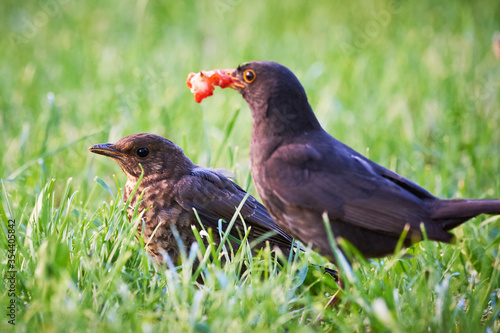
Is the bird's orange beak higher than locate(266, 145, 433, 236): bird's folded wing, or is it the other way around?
the bird's orange beak

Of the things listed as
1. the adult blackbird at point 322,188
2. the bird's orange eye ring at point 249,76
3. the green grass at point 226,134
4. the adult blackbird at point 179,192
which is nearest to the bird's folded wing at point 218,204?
the adult blackbird at point 179,192

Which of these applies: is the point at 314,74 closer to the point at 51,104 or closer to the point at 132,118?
the point at 132,118

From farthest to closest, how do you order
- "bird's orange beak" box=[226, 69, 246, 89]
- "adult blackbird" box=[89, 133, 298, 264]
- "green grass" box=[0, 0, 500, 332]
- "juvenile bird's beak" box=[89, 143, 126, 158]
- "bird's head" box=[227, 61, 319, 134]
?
"juvenile bird's beak" box=[89, 143, 126, 158]
"adult blackbird" box=[89, 133, 298, 264]
"bird's orange beak" box=[226, 69, 246, 89]
"bird's head" box=[227, 61, 319, 134]
"green grass" box=[0, 0, 500, 332]

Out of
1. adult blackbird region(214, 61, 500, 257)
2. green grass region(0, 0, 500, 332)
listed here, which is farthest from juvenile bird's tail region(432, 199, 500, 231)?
green grass region(0, 0, 500, 332)

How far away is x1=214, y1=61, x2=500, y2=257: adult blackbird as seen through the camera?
2869 millimetres

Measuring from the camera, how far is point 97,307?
8.62ft

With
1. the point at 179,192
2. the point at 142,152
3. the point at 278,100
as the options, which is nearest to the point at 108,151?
the point at 142,152

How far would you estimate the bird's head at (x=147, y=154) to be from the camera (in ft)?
12.6

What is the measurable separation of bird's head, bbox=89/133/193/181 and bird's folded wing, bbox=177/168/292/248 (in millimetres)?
140

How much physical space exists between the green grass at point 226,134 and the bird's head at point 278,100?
2.33 feet

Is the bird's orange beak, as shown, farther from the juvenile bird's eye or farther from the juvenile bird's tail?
the juvenile bird's tail

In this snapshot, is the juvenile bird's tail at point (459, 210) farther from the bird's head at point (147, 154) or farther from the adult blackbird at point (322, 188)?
the bird's head at point (147, 154)

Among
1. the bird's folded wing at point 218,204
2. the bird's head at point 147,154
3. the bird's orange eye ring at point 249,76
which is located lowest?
the bird's folded wing at point 218,204

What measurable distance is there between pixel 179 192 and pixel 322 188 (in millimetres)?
1106
